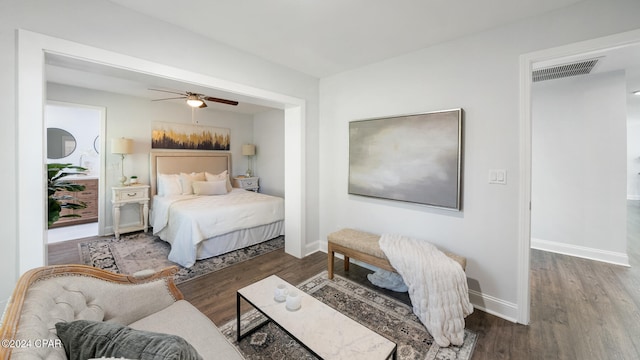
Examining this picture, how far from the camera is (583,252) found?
11.3 feet

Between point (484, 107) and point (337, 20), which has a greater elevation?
point (337, 20)

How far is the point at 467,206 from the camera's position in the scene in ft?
7.76

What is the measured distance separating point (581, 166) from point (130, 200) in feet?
23.3

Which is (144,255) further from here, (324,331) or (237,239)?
(324,331)

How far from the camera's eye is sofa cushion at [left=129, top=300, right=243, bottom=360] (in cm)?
123

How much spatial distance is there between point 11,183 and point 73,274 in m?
0.80

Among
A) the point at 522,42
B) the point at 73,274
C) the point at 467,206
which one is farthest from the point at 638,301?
the point at 73,274

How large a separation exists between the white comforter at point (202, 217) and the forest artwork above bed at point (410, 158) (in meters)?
1.57

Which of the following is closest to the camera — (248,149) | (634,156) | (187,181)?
(187,181)

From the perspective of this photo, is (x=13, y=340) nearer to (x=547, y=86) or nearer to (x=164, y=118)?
(x=164, y=118)

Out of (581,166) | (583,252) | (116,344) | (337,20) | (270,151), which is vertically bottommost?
Answer: (583,252)

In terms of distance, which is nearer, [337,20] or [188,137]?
[337,20]

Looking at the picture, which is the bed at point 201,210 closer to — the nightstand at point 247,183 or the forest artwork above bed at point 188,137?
the forest artwork above bed at point 188,137

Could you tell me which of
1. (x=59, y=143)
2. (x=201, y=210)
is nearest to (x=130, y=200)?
(x=201, y=210)
